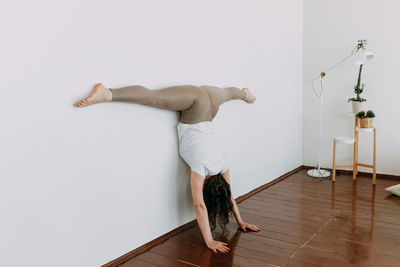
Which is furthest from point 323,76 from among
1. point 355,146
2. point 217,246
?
point 217,246

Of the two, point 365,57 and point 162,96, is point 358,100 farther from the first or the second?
point 162,96

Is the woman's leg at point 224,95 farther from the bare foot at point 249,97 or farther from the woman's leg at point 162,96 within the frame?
the woman's leg at point 162,96

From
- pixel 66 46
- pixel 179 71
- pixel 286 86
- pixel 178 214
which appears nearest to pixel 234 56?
pixel 179 71

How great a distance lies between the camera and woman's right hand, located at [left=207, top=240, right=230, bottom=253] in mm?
2564

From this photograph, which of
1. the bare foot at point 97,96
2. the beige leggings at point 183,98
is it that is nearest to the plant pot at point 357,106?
the beige leggings at point 183,98

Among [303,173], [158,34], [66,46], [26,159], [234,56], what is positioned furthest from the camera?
[303,173]

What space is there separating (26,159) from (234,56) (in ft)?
7.23

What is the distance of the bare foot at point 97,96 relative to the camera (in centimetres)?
209

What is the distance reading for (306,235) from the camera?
2803mm

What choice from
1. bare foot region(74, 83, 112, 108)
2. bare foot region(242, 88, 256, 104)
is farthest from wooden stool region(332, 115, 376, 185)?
bare foot region(74, 83, 112, 108)

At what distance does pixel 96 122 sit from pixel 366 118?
3108 millimetres

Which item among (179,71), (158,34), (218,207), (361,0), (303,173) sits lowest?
(303,173)

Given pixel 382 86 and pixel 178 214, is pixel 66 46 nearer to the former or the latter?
pixel 178 214

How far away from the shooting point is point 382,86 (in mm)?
4320
